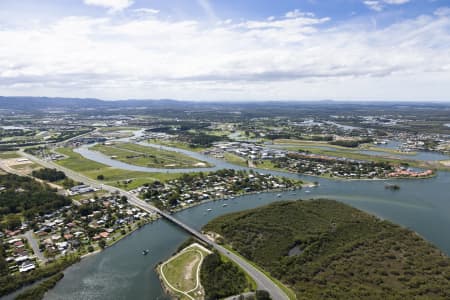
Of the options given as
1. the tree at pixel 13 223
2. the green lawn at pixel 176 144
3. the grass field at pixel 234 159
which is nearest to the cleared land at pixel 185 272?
the tree at pixel 13 223

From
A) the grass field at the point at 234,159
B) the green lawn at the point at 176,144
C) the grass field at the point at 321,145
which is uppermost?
the grass field at the point at 321,145

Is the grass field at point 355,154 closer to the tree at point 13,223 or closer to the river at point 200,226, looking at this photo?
the river at point 200,226

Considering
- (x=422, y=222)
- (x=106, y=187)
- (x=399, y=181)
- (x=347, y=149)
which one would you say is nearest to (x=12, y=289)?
(x=106, y=187)

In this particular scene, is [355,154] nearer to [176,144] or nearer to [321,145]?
[321,145]

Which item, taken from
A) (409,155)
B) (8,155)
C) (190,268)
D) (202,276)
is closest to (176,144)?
(8,155)

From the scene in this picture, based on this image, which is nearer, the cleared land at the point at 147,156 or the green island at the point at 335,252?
the green island at the point at 335,252

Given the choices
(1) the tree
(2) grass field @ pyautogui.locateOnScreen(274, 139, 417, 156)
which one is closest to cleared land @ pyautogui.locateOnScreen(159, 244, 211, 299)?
(1) the tree
